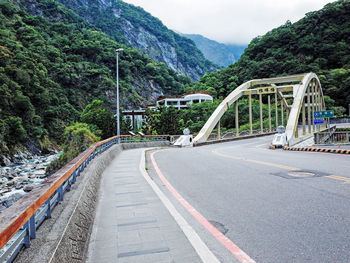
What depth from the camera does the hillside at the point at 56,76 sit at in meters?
57.0

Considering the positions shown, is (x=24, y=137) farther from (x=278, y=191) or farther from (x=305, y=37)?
(x=305, y=37)

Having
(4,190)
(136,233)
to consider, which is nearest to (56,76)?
(4,190)

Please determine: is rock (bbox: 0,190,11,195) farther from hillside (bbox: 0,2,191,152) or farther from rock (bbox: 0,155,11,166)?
hillside (bbox: 0,2,191,152)

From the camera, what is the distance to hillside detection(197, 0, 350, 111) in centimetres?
8400

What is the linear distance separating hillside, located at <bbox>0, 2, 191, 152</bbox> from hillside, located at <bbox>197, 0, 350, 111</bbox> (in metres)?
38.5

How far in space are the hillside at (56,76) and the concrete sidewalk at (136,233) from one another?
45.7 metres

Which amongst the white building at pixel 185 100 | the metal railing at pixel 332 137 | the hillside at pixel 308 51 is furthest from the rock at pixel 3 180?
the hillside at pixel 308 51

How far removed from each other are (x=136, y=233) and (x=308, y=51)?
9706cm

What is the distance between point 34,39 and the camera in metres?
85.9

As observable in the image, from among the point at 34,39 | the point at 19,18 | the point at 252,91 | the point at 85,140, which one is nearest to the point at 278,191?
the point at 85,140

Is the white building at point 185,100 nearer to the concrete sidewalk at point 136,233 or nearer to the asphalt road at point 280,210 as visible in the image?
the asphalt road at point 280,210

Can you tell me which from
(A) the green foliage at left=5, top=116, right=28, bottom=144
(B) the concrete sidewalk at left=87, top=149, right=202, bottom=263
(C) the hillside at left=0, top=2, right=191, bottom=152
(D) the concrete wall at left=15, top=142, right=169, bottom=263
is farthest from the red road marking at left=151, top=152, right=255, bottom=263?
(A) the green foliage at left=5, top=116, right=28, bottom=144

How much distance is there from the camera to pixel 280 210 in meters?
5.06

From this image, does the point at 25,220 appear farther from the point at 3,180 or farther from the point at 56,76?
the point at 56,76
